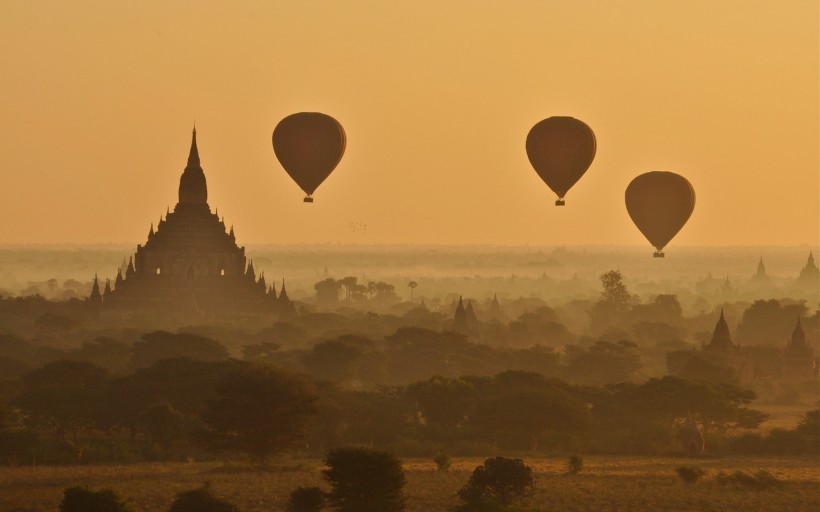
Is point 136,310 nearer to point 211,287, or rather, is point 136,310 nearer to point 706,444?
point 211,287

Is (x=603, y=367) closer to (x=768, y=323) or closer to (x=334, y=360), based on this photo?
(x=334, y=360)

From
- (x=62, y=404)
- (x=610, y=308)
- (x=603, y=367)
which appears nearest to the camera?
(x=62, y=404)

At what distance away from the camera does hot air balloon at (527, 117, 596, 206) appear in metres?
61.4

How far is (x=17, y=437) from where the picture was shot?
51.9 meters

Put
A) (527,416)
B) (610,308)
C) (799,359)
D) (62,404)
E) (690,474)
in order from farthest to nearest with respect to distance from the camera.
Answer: (610,308) → (799,359) → (527,416) → (62,404) → (690,474)

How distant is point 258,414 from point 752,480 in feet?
47.5

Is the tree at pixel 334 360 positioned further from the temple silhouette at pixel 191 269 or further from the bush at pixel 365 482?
the bush at pixel 365 482

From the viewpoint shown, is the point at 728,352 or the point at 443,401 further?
the point at 728,352

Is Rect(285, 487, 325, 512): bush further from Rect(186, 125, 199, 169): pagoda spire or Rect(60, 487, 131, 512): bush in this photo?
Rect(186, 125, 199, 169): pagoda spire

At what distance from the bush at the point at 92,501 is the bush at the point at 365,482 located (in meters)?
5.48

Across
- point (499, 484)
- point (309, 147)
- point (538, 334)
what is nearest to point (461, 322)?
point (538, 334)

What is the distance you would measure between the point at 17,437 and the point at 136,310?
60937 mm

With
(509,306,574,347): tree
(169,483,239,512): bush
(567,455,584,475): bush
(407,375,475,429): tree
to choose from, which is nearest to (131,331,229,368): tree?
(407,375,475,429): tree

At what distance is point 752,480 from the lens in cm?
4959
